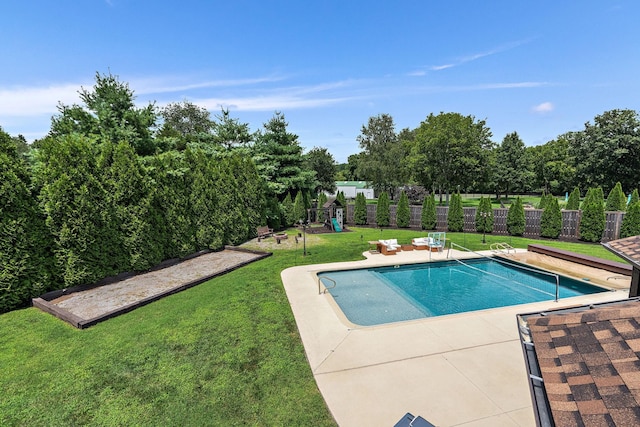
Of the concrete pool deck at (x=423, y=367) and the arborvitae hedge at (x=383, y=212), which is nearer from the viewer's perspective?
the concrete pool deck at (x=423, y=367)

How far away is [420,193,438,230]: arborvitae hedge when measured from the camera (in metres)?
20.2

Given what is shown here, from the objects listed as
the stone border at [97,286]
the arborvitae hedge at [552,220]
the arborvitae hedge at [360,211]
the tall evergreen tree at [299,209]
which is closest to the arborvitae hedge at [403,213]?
the arborvitae hedge at [360,211]

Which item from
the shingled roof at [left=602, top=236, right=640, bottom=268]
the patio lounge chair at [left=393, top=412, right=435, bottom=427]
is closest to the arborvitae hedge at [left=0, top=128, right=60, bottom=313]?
the patio lounge chair at [left=393, top=412, right=435, bottom=427]

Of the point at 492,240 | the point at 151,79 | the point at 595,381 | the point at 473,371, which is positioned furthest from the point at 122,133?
the point at 492,240

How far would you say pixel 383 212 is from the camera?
2191 centimetres

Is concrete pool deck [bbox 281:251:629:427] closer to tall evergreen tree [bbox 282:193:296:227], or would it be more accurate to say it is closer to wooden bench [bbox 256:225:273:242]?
wooden bench [bbox 256:225:273:242]

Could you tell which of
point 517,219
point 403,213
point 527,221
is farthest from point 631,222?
point 403,213

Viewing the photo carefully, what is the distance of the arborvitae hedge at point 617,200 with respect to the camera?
19734mm

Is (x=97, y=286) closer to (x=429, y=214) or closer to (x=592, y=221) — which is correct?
(x=429, y=214)

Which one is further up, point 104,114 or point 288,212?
point 104,114

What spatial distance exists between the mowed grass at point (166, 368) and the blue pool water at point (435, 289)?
256 cm

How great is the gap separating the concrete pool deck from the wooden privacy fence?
31.9 ft

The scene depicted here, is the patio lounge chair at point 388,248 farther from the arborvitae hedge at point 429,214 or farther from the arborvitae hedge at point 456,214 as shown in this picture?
the arborvitae hedge at point 456,214

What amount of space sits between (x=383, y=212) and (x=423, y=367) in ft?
55.9
